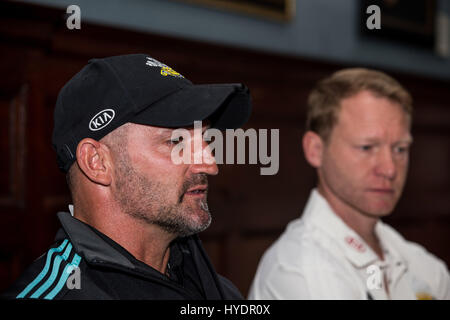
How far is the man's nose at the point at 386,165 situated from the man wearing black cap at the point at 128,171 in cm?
64

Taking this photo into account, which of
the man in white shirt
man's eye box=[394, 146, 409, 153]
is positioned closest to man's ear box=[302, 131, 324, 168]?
the man in white shirt

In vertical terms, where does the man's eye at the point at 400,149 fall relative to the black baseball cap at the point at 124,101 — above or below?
below

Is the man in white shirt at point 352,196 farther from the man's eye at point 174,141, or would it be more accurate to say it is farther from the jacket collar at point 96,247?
the man's eye at point 174,141

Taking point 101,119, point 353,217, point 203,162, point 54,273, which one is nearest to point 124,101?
point 101,119

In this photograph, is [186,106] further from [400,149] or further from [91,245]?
[400,149]

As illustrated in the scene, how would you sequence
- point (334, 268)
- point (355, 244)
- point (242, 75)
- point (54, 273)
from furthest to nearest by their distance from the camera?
point (242, 75)
point (355, 244)
point (334, 268)
point (54, 273)

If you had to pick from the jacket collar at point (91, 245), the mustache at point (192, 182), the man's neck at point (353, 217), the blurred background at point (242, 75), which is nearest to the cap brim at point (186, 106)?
the mustache at point (192, 182)

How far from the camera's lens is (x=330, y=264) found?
4.45 feet

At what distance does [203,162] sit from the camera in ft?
3.28

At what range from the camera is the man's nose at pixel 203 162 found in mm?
989

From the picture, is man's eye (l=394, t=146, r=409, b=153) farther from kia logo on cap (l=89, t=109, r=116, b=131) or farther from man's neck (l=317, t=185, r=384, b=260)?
kia logo on cap (l=89, t=109, r=116, b=131)

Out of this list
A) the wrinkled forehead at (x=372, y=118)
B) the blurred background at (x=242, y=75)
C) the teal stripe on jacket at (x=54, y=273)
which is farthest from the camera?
the blurred background at (x=242, y=75)

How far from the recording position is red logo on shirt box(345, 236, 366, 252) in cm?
145

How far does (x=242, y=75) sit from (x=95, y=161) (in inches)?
59.7
